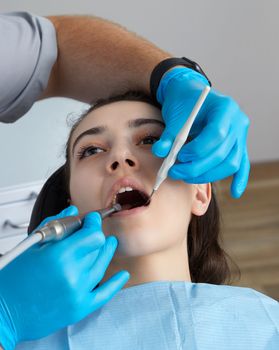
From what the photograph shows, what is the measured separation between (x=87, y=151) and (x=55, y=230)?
0.37 metres

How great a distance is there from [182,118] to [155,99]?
0.23m

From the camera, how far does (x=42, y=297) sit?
100 centimetres

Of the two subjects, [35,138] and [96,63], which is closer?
[96,63]

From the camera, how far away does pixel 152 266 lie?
1.22 meters

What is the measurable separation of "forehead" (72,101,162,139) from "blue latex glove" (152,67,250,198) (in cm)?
5

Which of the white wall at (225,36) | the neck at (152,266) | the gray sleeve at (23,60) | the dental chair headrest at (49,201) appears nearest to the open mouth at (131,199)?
the neck at (152,266)

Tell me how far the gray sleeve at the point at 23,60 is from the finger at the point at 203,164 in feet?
1.81

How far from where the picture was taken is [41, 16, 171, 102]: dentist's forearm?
1460 millimetres

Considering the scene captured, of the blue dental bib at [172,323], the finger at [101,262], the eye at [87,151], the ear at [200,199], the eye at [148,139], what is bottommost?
the blue dental bib at [172,323]

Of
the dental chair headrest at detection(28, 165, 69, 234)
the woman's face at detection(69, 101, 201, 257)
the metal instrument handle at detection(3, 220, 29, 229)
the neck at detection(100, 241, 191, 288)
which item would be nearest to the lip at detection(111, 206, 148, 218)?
the woman's face at detection(69, 101, 201, 257)

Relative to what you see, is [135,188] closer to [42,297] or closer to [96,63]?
[42,297]

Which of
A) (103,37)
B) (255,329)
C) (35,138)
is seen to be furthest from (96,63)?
(255,329)

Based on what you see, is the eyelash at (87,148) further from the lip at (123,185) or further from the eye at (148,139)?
the lip at (123,185)

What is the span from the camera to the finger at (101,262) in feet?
3.42
